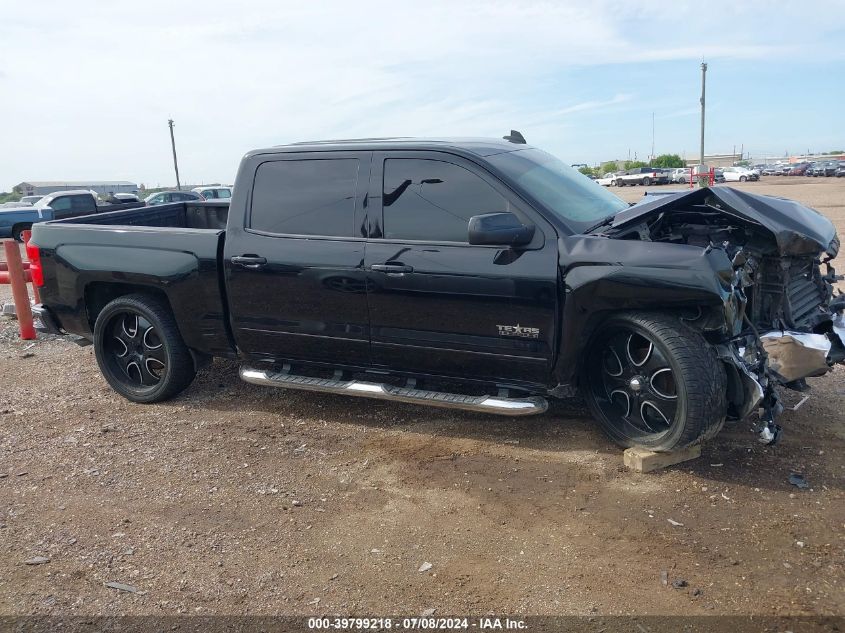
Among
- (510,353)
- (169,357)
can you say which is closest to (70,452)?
(169,357)

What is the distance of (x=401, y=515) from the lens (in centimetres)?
381

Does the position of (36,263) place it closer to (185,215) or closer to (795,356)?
(185,215)

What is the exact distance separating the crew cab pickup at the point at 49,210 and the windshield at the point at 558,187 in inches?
753

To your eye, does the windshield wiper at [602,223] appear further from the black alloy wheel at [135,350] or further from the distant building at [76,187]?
the distant building at [76,187]

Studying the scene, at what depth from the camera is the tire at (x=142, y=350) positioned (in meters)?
5.47

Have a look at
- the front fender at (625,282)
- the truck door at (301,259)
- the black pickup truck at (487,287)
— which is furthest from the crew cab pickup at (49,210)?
the front fender at (625,282)

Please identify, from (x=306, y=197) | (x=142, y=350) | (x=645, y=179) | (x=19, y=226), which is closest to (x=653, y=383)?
(x=306, y=197)

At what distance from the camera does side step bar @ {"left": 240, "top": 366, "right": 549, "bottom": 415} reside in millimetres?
4324

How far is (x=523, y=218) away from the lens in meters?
4.30

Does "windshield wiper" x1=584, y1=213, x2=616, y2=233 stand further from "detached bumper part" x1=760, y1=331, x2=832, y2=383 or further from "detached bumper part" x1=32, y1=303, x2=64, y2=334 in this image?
"detached bumper part" x1=32, y1=303, x2=64, y2=334

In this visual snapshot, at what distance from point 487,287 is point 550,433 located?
1.14m

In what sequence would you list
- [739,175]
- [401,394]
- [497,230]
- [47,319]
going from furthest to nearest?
[739,175] → [47,319] → [401,394] → [497,230]

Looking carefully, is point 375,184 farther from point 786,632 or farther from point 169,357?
point 786,632

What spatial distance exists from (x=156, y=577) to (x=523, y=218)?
2.72 m
